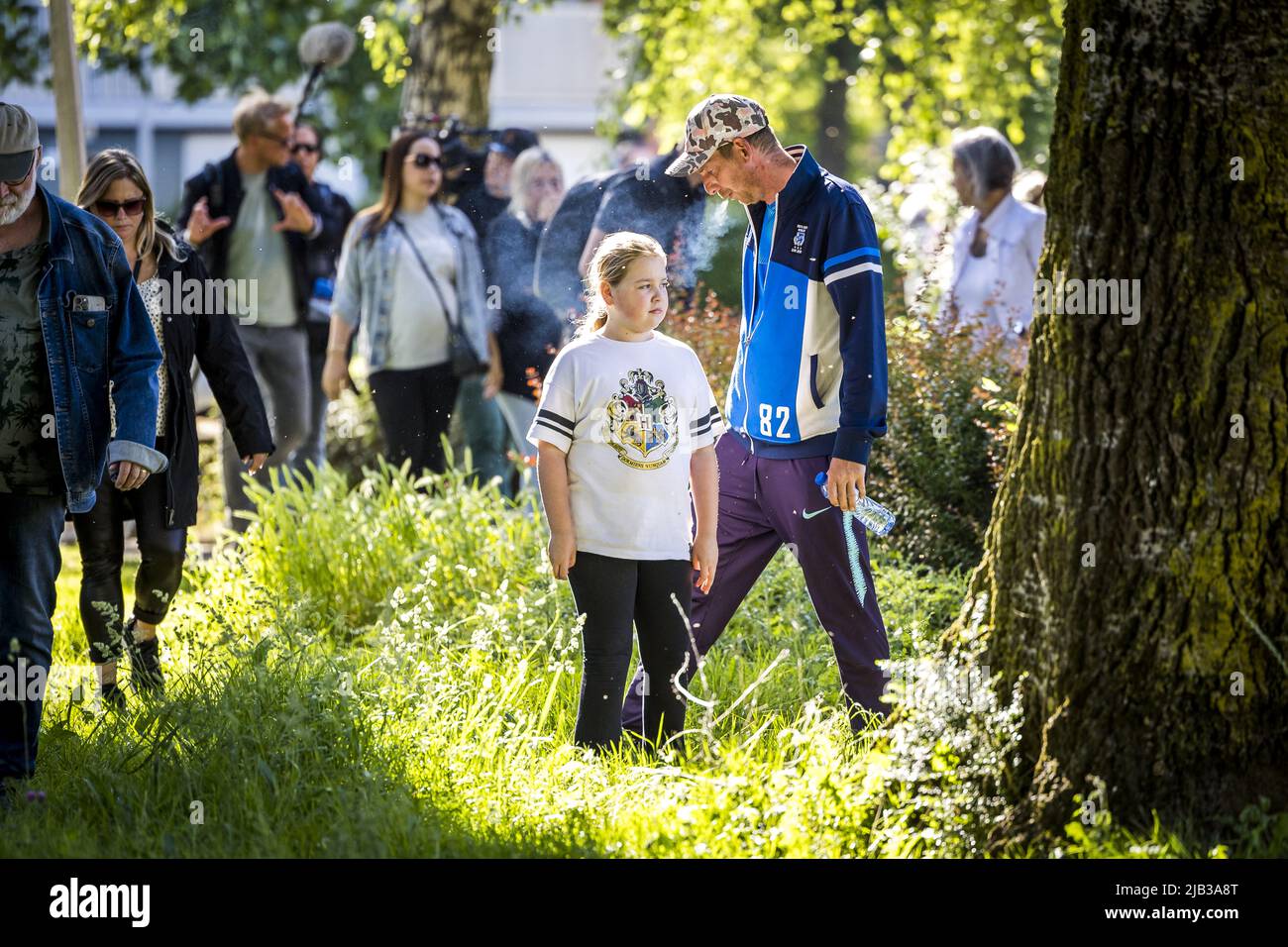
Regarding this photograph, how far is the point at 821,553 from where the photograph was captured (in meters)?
4.29

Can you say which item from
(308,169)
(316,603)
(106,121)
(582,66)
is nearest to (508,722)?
(316,603)

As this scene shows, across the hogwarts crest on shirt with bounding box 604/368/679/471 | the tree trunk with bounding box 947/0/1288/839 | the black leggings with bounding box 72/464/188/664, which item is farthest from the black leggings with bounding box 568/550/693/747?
the black leggings with bounding box 72/464/188/664

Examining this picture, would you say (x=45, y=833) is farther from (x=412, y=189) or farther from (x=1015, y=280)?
(x=1015, y=280)

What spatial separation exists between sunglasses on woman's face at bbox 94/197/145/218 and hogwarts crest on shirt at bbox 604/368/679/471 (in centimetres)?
200

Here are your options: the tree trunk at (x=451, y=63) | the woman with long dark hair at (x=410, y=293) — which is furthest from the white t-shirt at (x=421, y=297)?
the tree trunk at (x=451, y=63)

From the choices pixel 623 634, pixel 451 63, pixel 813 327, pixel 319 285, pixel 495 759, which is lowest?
pixel 495 759

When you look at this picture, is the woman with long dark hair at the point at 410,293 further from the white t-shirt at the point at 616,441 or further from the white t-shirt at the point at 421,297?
the white t-shirt at the point at 616,441

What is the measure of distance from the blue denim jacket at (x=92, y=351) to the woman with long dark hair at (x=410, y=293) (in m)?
3.39

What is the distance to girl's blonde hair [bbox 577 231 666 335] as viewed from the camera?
4125mm

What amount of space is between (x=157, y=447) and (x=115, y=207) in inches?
31.3

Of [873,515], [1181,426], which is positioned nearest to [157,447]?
[873,515]

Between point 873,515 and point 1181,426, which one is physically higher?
point 1181,426

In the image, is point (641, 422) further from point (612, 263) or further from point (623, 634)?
point (623, 634)

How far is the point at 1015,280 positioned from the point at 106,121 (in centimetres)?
2947
